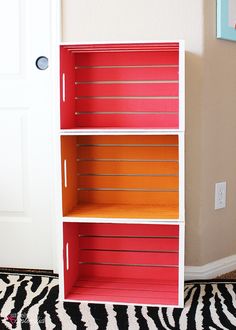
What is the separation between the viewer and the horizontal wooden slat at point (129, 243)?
2.15 m

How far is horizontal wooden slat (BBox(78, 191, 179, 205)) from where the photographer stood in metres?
2.13

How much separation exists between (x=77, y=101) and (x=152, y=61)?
0.37m

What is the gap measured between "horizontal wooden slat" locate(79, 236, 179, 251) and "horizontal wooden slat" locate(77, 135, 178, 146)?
43cm

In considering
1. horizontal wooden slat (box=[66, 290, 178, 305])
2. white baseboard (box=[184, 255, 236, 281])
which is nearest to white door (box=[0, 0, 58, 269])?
horizontal wooden slat (box=[66, 290, 178, 305])

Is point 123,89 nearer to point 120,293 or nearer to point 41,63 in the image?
point 41,63

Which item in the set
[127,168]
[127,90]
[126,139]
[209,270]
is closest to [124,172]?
[127,168]

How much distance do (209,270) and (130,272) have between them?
0.36 m

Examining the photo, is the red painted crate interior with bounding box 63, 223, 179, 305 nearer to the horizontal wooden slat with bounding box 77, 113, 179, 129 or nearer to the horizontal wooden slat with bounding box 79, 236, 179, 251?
the horizontal wooden slat with bounding box 79, 236, 179, 251

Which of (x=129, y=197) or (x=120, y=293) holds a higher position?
(x=129, y=197)

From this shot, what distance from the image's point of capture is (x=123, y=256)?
2.19 meters

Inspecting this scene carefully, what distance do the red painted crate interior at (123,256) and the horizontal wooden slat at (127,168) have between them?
239 millimetres

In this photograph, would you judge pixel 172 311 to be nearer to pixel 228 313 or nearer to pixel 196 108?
pixel 228 313

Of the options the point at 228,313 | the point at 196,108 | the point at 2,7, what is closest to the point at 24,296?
the point at 228,313

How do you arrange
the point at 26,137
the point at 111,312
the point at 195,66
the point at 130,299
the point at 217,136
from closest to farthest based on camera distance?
the point at 111,312 → the point at 130,299 → the point at 195,66 → the point at 217,136 → the point at 26,137
